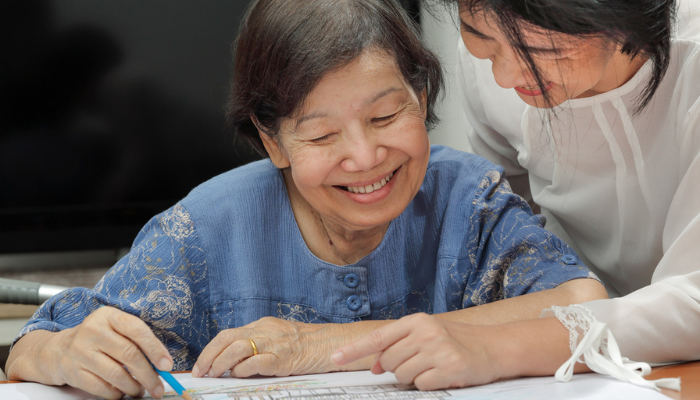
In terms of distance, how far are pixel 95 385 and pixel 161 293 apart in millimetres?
266

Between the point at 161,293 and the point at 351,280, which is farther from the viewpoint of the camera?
the point at 351,280

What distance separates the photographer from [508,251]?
1197 millimetres

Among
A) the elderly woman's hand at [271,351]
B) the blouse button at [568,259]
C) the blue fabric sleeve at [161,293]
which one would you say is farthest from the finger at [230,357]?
the blouse button at [568,259]

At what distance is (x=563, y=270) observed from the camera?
113 cm

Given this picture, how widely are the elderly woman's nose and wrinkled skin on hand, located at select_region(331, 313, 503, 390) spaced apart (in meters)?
0.30

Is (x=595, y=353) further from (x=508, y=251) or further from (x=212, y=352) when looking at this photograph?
(x=212, y=352)

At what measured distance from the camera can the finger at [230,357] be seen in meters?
0.95

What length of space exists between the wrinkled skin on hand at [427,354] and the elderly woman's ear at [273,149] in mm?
445

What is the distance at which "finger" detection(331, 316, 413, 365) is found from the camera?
86cm

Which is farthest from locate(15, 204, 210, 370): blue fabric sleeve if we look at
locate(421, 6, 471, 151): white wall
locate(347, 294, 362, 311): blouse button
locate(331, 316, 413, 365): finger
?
locate(421, 6, 471, 151): white wall

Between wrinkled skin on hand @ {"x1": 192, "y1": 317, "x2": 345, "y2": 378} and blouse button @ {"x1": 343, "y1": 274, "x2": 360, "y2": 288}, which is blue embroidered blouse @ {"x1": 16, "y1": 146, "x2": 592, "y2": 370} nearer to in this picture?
blouse button @ {"x1": 343, "y1": 274, "x2": 360, "y2": 288}

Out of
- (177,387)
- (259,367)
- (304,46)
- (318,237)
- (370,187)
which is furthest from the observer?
(318,237)

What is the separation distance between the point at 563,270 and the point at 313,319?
471 millimetres

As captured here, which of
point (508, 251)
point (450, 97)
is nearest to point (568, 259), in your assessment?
point (508, 251)
